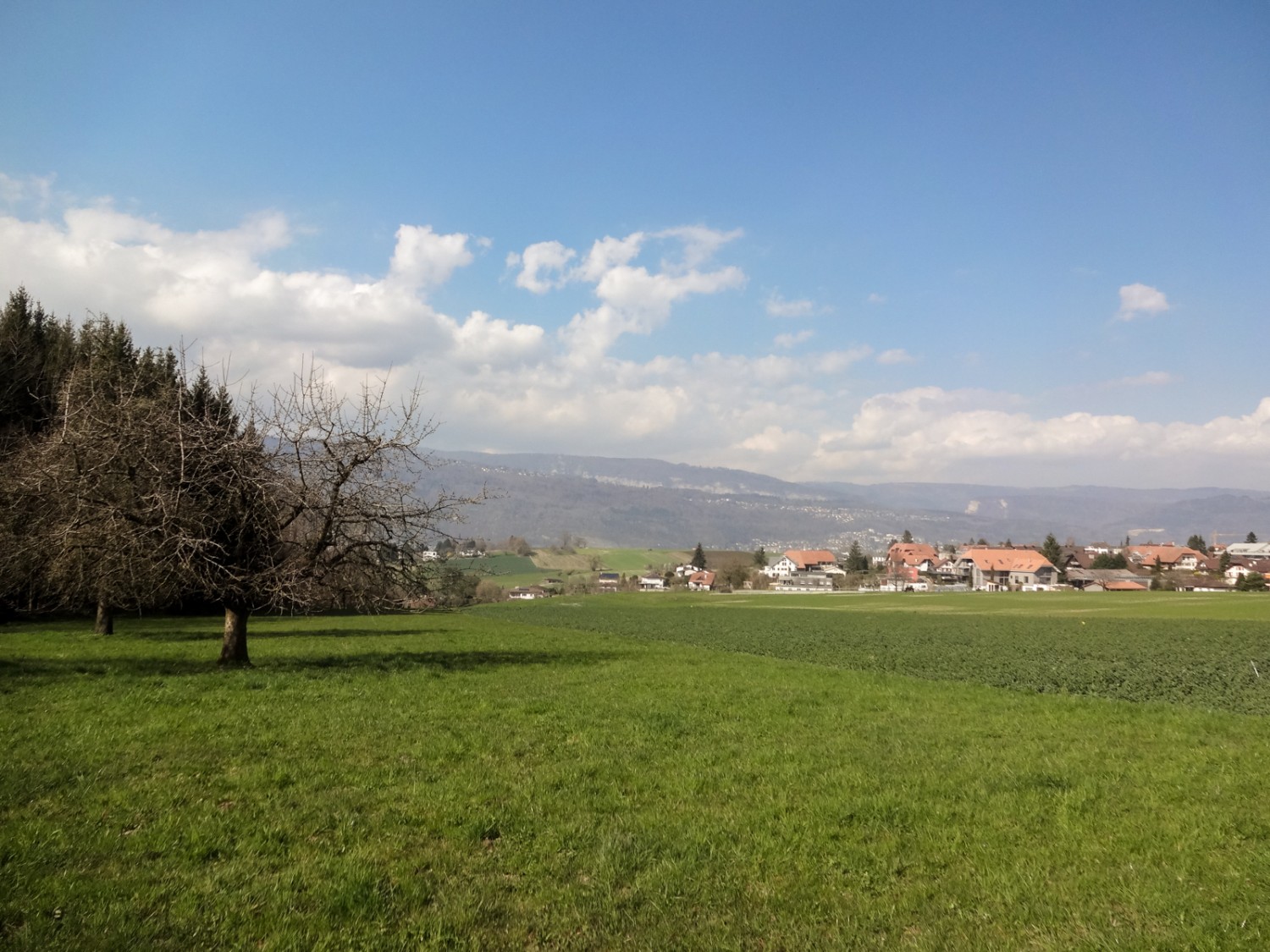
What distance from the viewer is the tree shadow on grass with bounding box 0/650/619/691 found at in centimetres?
1655

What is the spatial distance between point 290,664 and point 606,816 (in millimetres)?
15143

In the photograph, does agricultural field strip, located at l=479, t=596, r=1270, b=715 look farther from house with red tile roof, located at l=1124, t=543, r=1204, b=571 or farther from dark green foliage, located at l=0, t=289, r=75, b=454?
house with red tile roof, located at l=1124, t=543, r=1204, b=571

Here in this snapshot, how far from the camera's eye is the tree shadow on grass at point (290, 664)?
1655cm

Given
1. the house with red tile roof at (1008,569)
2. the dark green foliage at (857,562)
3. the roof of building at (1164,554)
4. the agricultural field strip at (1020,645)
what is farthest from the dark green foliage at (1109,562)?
the agricultural field strip at (1020,645)

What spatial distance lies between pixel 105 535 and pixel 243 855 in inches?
565

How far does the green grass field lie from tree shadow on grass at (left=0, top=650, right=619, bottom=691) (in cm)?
32

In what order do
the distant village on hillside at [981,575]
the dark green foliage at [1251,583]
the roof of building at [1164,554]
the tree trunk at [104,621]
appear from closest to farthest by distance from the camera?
the tree trunk at [104,621] → the dark green foliage at [1251,583] → the distant village on hillside at [981,575] → the roof of building at [1164,554]

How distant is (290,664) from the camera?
20.2m

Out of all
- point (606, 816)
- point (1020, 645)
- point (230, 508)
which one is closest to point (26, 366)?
point (230, 508)

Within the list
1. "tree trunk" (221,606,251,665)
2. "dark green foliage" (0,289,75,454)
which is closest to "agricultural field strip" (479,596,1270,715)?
"tree trunk" (221,606,251,665)

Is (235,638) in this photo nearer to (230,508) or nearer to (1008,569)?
(230,508)

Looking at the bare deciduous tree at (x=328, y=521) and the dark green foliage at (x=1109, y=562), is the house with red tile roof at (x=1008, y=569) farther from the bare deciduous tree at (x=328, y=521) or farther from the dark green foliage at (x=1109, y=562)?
the bare deciduous tree at (x=328, y=521)

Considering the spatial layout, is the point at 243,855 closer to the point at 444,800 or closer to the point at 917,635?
the point at 444,800

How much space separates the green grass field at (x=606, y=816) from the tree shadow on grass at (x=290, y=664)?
1.05ft
